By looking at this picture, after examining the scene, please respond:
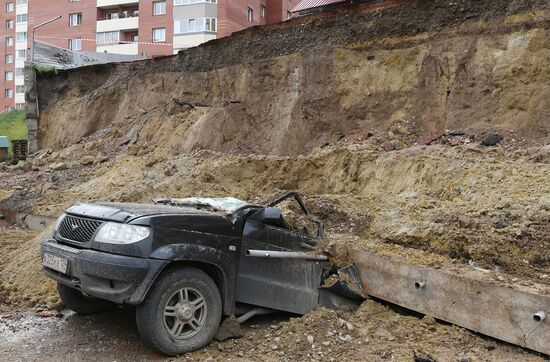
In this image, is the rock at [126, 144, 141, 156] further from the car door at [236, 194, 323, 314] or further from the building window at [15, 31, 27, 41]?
the building window at [15, 31, 27, 41]

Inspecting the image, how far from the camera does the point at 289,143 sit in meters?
13.5

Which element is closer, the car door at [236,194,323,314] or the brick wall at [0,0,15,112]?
the car door at [236,194,323,314]

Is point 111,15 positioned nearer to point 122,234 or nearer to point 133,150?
point 133,150

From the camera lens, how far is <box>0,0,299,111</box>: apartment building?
3762 centimetres

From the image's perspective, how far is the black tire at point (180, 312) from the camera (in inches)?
167

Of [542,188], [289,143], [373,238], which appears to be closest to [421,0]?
[289,143]

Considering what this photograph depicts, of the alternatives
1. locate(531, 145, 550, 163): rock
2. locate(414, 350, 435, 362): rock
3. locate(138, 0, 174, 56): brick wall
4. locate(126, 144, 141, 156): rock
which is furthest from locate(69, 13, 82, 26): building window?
locate(414, 350, 435, 362): rock

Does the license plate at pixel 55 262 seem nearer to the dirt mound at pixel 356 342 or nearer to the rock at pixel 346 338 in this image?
the dirt mound at pixel 356 342

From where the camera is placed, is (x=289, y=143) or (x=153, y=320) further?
(x=289, y=143)

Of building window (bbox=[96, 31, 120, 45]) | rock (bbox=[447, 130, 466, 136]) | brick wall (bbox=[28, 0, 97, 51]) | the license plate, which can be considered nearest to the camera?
the license plate

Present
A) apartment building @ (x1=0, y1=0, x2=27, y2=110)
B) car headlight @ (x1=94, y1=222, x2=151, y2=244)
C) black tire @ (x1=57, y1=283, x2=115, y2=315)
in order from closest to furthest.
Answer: car headlight @ (x1=94, y1=222, x2=151, y2=244) → black tire @ (x1=57, y1=283, x2=115, y2=315) → apartment building @ (x1=0, y1=0, x2=27, y2=110)

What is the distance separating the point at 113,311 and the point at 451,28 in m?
9.53

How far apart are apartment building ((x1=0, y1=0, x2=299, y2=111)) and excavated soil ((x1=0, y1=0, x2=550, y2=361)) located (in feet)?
57.7

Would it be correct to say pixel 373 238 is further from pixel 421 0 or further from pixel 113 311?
pixel 421 0
